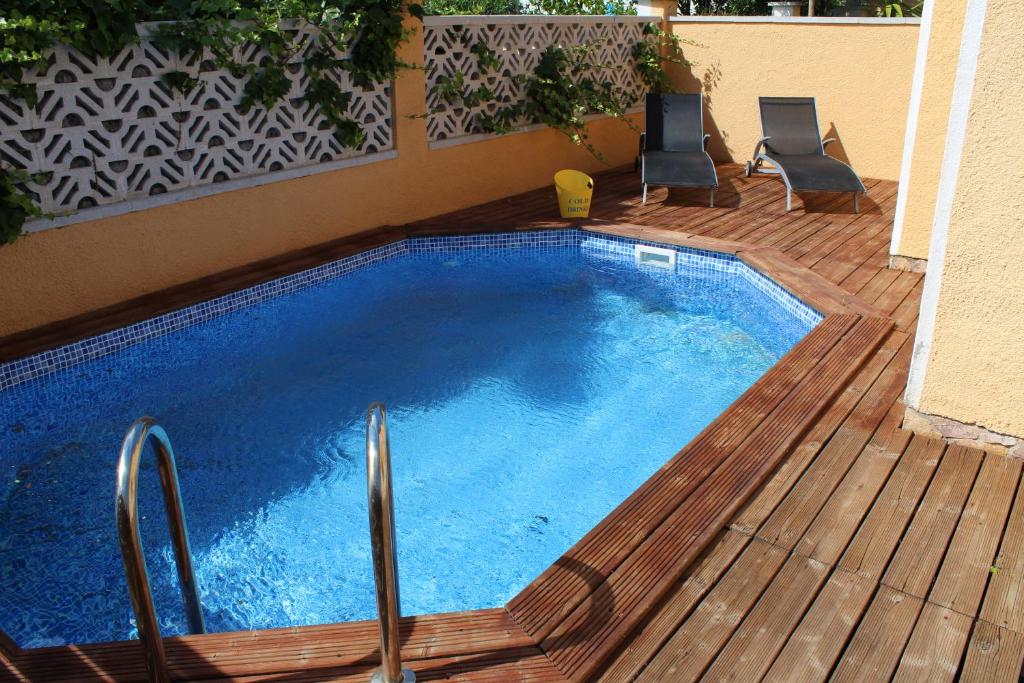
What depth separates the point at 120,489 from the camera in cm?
188

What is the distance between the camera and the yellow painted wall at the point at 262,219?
5016mm

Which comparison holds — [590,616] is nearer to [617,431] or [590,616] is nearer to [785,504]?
[785,504]

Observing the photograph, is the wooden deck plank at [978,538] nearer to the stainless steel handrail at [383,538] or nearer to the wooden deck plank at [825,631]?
the wooden deck plank at [825,631]

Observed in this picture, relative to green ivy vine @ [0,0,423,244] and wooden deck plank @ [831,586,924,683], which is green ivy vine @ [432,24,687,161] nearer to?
green ivy vine @ [0,0,423,244]

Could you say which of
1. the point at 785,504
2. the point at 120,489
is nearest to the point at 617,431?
the point at 785,504

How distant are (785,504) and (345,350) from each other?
311 cm

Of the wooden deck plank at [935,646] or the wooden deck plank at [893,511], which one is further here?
the wooden deck plank at [893,511]

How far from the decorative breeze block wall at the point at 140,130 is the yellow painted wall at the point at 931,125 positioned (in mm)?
4145

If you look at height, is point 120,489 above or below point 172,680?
above

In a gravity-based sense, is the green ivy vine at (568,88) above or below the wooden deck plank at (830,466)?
above

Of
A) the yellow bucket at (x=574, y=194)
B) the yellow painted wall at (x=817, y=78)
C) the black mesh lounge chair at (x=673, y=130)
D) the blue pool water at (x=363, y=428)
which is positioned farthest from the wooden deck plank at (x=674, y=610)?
the yellow painted wall at (x=817, y=78)

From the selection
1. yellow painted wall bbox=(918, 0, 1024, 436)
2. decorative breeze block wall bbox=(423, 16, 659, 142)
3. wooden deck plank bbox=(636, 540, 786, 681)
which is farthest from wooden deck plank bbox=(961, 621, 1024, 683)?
decorative breeze block wall bbox=(423, 16, 659, 142)

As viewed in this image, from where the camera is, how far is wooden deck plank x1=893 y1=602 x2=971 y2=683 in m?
2.35

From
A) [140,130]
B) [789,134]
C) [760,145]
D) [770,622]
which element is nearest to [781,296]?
[760,145]
